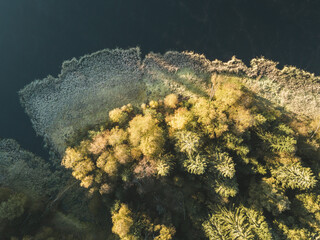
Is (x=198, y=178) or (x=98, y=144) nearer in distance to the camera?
(x=198, y=178)

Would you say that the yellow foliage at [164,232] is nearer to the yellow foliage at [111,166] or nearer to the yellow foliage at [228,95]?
the yellow foliage at [111,166]

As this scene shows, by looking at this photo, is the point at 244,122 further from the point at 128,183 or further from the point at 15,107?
the point at 15,107

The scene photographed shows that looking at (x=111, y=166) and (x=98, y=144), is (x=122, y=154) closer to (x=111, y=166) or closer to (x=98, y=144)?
(x=111, y=166)

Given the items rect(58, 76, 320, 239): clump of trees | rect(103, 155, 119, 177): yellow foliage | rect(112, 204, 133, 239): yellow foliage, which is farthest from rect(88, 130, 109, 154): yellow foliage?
rect(112, 204, 133, 239): yellow foliage

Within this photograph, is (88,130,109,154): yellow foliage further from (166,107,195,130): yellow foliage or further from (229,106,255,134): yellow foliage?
(229,106,255,134): yellow foliage

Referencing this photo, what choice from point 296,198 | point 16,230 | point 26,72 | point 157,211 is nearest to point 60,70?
point 26,72

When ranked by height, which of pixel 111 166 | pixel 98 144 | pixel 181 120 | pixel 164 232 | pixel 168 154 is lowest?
pixel 164 232

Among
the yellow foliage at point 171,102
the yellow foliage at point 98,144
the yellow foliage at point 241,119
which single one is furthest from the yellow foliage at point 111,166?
the yellow foliage at point 241,119

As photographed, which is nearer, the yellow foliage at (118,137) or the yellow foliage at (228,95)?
the yellow foliage at (118,137)

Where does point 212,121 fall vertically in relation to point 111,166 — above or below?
below

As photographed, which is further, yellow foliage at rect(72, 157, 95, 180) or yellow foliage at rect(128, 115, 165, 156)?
yellow foliage at rect(72, 157, 95, 180)

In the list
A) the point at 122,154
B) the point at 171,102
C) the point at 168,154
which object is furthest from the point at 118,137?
the point at 171,102
